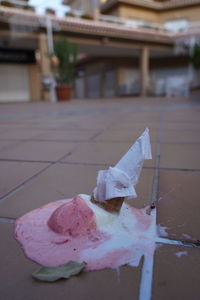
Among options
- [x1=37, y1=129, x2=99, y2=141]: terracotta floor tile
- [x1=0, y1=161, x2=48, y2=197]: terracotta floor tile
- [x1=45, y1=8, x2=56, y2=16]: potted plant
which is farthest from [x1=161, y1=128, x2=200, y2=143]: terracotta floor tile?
[x1=45, y1=8, x2=56, y2=16]: potted plant

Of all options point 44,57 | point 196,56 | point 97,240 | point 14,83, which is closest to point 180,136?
point 97,240

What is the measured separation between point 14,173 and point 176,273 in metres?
0.72

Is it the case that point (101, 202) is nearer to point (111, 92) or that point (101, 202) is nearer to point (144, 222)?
point (144, 222)

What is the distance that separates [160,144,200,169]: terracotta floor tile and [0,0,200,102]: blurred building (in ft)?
21.8

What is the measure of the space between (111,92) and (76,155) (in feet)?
38.2

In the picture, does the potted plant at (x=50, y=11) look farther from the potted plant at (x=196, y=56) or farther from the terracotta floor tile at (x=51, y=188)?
the terracotta floor tile at (x=51, y=188)

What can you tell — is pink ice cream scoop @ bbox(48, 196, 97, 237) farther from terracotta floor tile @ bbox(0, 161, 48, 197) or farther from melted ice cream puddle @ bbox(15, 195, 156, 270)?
terracotta floor tile @ bbox(0, 161, 48, 197)

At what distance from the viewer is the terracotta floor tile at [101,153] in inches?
41.7

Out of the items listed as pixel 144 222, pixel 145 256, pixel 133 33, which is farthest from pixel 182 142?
pixel 133 33

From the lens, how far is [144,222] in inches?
21.9

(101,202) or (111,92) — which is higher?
(111,92)

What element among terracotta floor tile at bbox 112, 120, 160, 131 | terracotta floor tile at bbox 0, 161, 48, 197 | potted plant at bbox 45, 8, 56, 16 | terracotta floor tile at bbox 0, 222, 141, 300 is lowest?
terracotta floor tile at bbox 0, 222, 141, 300

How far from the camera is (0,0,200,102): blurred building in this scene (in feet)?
23.5

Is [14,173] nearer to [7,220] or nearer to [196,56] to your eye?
[7,220]
